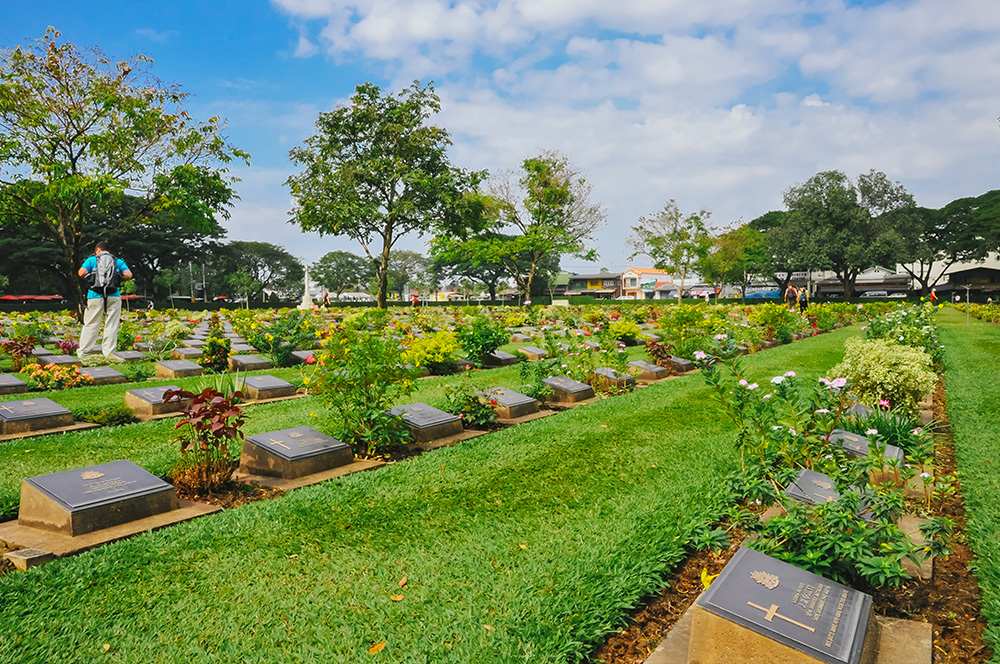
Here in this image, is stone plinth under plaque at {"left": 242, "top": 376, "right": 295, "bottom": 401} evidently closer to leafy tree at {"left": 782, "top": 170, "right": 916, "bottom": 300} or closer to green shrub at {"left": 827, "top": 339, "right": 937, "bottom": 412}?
green shrub at {"left": 827, "top": 339, "right": 937, "bottom": 412}

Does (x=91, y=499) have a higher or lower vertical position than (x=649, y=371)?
higher

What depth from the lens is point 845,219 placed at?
42.7 m

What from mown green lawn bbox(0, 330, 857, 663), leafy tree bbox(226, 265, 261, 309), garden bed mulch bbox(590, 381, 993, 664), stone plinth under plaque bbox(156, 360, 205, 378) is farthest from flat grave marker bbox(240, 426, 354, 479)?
leafy tree bbox(226, 265, 261, 309)

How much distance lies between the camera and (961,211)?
154 ft

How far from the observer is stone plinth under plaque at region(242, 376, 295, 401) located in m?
6.89

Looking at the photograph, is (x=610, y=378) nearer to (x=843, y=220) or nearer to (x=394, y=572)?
(x=394, y=572)

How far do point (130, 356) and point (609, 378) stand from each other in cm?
818

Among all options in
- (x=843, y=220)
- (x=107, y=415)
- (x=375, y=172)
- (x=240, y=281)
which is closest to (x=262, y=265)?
(x=240, y=281)

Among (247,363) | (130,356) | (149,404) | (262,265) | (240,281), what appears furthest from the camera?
(262,265)

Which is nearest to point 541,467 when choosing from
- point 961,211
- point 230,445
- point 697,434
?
point 697,434

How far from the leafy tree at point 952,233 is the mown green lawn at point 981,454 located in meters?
39.8

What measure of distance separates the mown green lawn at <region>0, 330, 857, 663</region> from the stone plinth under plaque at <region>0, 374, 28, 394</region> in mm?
5585

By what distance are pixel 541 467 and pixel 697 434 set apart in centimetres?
173

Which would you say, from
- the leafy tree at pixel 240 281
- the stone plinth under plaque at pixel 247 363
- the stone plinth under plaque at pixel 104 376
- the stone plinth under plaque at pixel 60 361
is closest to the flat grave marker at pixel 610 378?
the stone plinth under plaque at pixel 247 363
